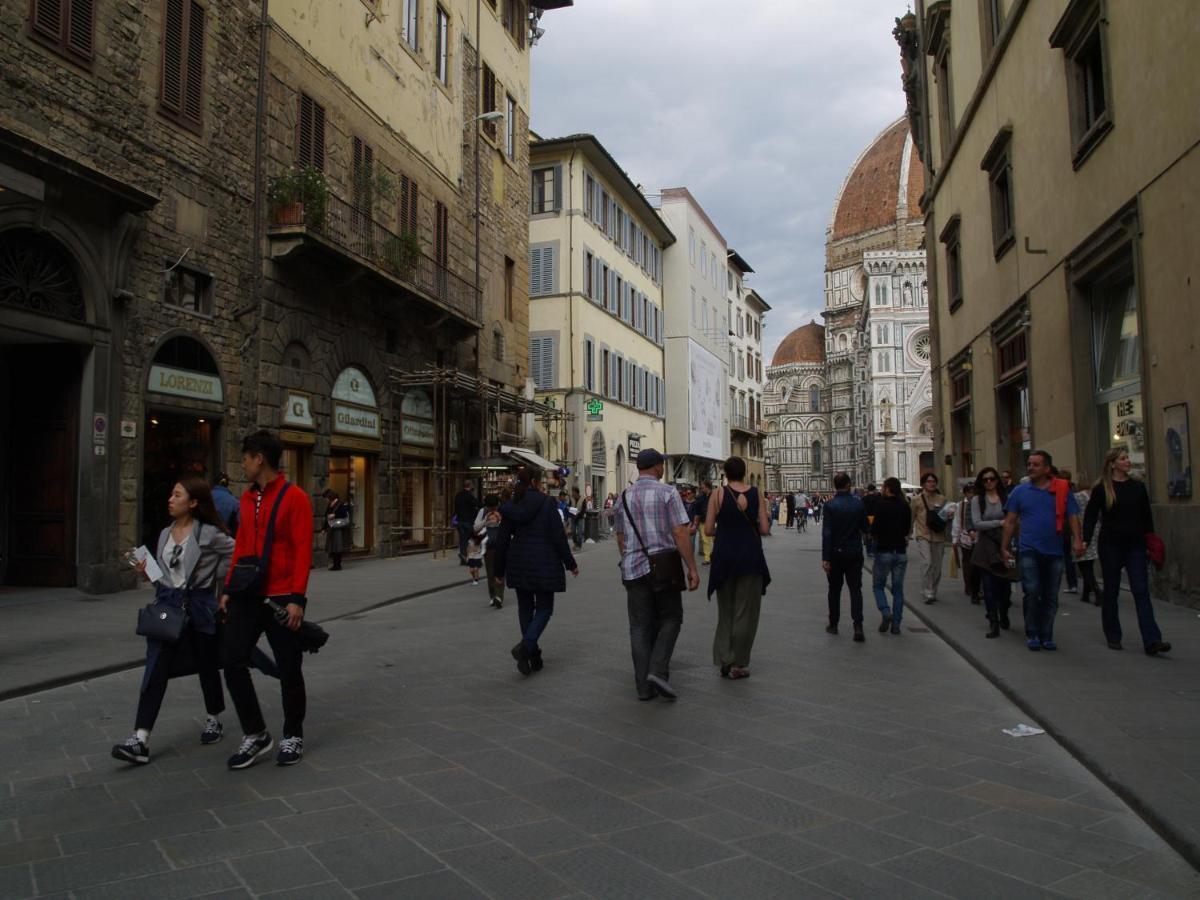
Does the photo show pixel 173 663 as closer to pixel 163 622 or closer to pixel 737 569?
pixel 163 622

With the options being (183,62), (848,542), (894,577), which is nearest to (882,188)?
(183,62)

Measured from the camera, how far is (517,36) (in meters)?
29.8

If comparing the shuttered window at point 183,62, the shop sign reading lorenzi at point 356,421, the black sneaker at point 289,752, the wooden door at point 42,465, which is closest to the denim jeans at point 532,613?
the black sneaker at point 289,752

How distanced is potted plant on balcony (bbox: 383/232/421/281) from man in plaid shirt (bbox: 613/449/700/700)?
1481 centimetres

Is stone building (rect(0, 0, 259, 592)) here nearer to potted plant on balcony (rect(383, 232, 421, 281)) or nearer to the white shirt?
potted plant on balcony (rect(383, 232, 421, 281))

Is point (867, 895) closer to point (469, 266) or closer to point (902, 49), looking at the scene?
point (469, 266)

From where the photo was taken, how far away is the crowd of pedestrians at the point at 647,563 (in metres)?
5.16

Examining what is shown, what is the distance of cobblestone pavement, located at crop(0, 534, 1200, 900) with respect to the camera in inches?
142

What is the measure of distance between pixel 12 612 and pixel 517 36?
24.0 metres

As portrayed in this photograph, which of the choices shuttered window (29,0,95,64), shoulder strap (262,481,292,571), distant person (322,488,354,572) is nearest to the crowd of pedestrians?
shoulder strap (262,481,292,571)

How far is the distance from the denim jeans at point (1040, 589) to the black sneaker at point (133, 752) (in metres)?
6.91

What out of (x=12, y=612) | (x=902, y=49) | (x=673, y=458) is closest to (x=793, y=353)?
(x=673, y=458)

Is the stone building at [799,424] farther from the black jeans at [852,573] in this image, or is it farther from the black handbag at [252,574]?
the black handbag at [252,574]

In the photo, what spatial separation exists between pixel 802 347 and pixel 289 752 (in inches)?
5903
